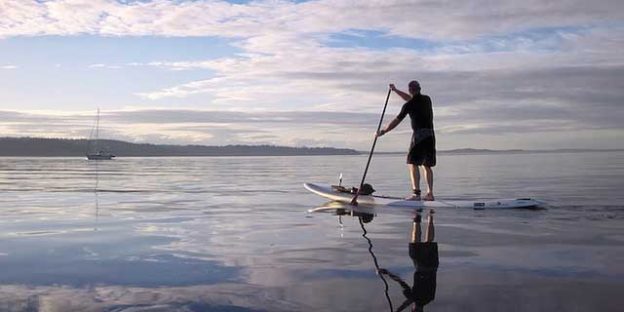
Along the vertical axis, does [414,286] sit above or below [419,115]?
below

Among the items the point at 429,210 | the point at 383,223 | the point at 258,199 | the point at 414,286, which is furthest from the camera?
the point at 258,199

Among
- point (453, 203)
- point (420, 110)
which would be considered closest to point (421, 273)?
point (453, 203)

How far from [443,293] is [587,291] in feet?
3.81

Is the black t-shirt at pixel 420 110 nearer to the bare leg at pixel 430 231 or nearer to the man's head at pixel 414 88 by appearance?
the man's head at pixel 414 88

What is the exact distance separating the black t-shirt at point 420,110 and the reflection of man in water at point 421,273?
4212 mm

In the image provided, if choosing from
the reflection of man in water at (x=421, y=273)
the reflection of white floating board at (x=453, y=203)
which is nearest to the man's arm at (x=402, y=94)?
the reflection of white floating board at (x=453, y=203)

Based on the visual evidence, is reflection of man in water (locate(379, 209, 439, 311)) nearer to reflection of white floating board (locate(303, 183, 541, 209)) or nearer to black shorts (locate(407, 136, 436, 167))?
reflection of white floating board (locate(303, 183, 541, 209))

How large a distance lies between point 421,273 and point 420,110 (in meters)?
7.07

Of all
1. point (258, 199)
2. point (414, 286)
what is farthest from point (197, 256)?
point (258, 199)

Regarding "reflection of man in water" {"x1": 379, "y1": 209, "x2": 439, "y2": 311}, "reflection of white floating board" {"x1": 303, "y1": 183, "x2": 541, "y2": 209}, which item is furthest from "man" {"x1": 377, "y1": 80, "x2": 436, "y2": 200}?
"reflection of man in water" {"x1": 379, "y1": 209, "x2": 439, "y2": 311}

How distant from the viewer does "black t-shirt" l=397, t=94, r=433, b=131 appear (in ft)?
39.7

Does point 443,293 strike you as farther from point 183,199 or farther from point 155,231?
point 183,199

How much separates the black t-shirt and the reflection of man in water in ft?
13.8

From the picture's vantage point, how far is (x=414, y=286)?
4930 millimetres
